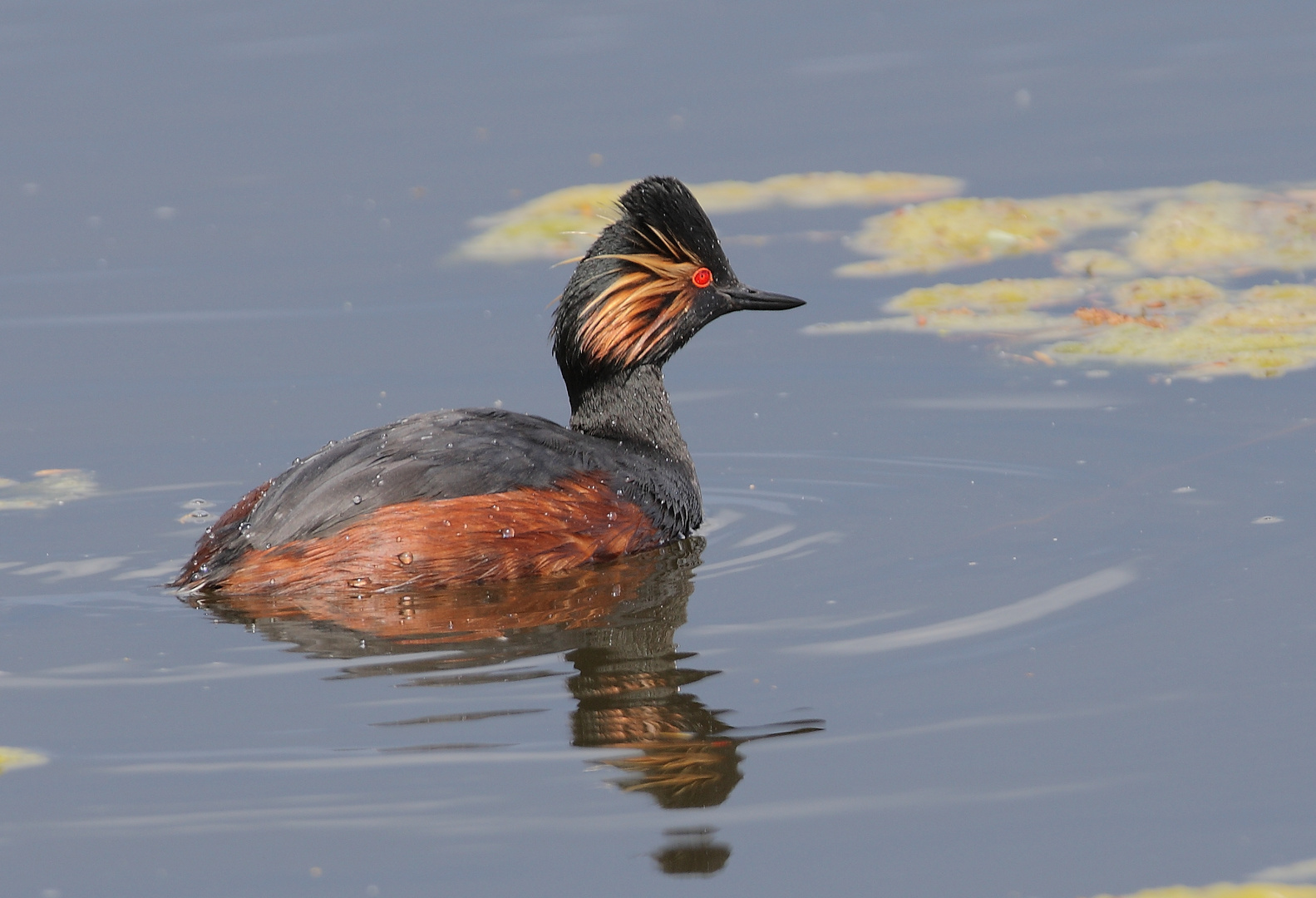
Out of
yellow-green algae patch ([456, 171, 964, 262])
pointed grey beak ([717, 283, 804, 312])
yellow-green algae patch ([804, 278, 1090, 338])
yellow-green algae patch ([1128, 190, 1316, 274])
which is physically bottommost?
pointed grey beak ([717, 283, 804, 312])

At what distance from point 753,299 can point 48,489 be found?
3.63 meters

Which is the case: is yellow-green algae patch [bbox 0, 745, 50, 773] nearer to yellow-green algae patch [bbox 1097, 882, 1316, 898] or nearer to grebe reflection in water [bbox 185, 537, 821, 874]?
grebe reflection in water [bbox 185, 537, 821, 874]

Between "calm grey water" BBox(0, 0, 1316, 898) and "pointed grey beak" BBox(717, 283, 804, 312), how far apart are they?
0.80m

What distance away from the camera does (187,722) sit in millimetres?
6234

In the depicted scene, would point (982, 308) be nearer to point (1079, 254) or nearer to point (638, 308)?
point (1079, 254)

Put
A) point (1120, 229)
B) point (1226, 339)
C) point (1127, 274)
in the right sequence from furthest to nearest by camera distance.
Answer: point (1120, 229)
point (1127, 274)
point (1226, 339)

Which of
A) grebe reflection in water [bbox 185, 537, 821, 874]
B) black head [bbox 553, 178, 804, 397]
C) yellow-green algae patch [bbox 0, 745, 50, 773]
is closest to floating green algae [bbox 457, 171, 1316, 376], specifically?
black head [bbox 553, 178, 804, 397]

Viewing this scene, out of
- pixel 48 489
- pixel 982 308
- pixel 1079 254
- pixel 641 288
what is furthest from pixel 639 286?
pixel 1079 254

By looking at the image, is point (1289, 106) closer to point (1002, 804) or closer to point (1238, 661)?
point (1238, 661)

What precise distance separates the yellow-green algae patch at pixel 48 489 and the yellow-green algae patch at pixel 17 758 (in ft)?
10.1

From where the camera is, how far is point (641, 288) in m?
8.73

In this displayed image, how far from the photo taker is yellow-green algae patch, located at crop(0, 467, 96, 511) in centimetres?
896

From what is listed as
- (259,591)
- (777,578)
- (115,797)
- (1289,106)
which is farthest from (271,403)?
(1289,106)

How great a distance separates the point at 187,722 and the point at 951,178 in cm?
930
